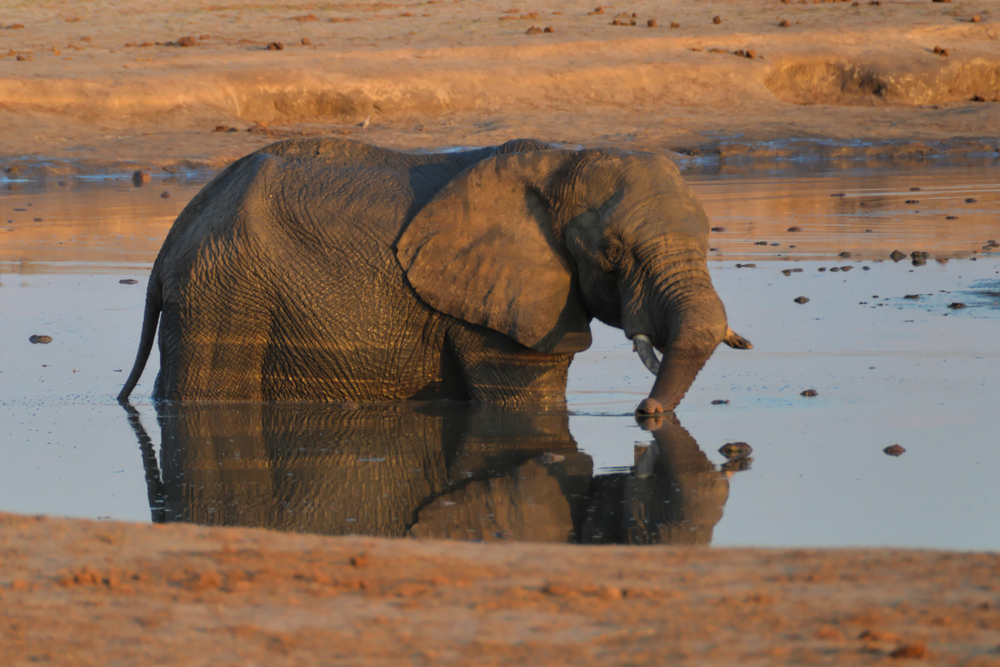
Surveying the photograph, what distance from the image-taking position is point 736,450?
5980 mm

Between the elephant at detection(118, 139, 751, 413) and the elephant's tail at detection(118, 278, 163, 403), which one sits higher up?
the elephant at detection(118, 139, 751, 413)

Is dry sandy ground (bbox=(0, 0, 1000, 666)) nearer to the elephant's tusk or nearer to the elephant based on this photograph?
the elephant's tusk

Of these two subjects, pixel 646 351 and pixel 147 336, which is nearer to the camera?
A: pixel 646 351

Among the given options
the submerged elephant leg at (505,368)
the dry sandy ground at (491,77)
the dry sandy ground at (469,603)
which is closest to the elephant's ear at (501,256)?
the submerged elephant leg at (505,368)

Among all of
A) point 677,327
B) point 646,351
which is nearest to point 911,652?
point 677,327

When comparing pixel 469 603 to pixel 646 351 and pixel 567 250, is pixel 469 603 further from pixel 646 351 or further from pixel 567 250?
pixel 567 250

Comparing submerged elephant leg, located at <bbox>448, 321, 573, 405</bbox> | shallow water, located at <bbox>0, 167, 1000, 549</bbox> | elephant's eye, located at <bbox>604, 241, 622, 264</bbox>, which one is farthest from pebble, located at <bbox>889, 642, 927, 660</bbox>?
submerged elephant leg, located at <bbox>448, 321, 573, 405</bbox>

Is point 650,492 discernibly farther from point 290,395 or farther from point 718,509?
point 290,395

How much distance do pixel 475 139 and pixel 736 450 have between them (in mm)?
18517

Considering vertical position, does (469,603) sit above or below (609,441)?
above

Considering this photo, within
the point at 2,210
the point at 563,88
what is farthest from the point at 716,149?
the point at 2,210

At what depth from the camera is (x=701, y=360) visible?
20.5 ft

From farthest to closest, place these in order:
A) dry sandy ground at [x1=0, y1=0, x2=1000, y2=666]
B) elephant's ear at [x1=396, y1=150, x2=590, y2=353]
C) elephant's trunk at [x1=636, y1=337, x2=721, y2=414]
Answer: elephant's ear at [x1=396, y1=150, x2=590, y2=353]
elephant's trunk at [x1=636, y1=337, x2=721, y2=414]
dry sandy ground at [x1=0, y1=0, x2=1000, y2=666]

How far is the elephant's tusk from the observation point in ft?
21.2
